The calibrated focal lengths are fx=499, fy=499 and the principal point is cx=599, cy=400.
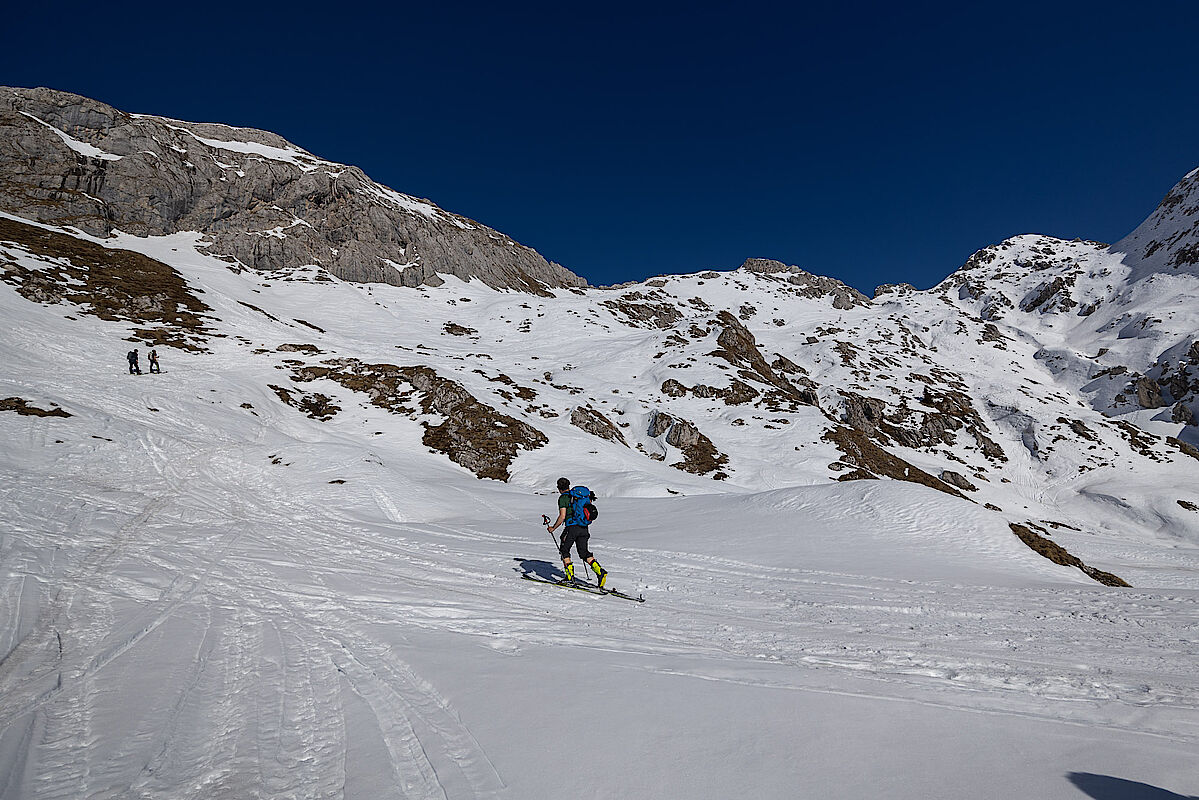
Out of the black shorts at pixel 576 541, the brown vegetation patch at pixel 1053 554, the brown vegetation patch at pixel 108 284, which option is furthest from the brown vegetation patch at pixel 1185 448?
the brown vegetation patch at pixel 108 284

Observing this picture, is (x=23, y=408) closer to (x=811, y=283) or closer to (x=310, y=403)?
(x=310, y=403)

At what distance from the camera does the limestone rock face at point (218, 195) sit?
243ft

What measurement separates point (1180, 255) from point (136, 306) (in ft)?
632

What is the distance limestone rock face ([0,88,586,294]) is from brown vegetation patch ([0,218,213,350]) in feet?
76.1

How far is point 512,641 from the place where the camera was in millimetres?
7070

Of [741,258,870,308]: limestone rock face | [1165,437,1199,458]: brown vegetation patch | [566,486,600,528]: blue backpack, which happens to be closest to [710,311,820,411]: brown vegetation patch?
[1165,437,1199,458]: brown vegetation patch

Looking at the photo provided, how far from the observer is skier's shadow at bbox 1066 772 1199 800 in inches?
139

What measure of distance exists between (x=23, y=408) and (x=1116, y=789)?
92.8 ft

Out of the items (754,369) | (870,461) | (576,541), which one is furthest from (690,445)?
(576,541)

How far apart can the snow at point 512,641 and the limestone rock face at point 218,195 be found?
246ft

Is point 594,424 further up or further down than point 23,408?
further up

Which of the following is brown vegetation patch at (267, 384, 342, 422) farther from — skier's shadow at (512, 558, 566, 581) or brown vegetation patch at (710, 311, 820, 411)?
brown vegetation patch at (710, 311, 820, 411)

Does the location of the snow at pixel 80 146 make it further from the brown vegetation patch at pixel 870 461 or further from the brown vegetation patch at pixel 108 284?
the brown vegetation patch at pixel 870 461

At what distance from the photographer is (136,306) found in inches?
1673
